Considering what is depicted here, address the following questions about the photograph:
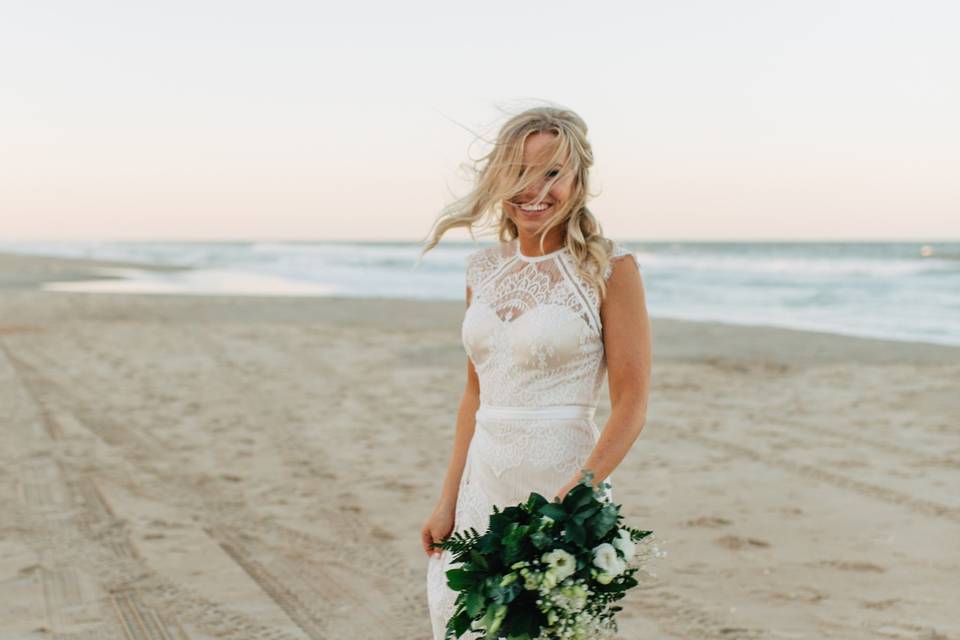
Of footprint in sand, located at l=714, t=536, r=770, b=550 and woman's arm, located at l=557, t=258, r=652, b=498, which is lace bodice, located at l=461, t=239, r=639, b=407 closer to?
woman's arm, located at l=557, t=258, r=652, b=498

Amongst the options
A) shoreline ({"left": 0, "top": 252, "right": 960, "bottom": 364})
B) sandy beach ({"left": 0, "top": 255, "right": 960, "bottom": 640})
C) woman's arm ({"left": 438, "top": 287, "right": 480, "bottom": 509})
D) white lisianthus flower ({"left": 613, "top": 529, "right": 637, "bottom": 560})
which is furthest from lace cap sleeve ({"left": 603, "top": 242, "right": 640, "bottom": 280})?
shoreline ({"left": 0, "top": 252, "right": 960, "bottom": 364})

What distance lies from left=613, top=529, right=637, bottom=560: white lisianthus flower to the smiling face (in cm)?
90

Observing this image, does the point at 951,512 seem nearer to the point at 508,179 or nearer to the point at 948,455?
the point at 948,455

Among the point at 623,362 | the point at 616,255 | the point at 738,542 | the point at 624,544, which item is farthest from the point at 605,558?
the point at 738,542

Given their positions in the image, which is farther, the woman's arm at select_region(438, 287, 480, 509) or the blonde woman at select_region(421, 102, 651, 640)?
the woman's arm at select_region(438, 287, 480, 509)

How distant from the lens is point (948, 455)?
7344mm

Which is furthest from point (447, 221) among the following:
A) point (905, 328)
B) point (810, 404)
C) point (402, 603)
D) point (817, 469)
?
point (905, 328)

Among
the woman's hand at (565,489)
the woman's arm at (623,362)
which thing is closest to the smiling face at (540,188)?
the woman's arm at (623,362)

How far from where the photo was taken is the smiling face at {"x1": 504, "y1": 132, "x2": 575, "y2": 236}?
7.88 ft

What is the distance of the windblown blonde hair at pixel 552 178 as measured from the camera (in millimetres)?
2406

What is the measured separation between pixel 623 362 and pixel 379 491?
177 inches

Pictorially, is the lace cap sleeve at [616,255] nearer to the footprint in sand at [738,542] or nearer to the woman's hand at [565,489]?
the woman's hand at [565,489]

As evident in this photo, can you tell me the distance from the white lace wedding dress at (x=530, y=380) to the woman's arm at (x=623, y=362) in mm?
44

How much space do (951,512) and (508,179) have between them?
4889mm
